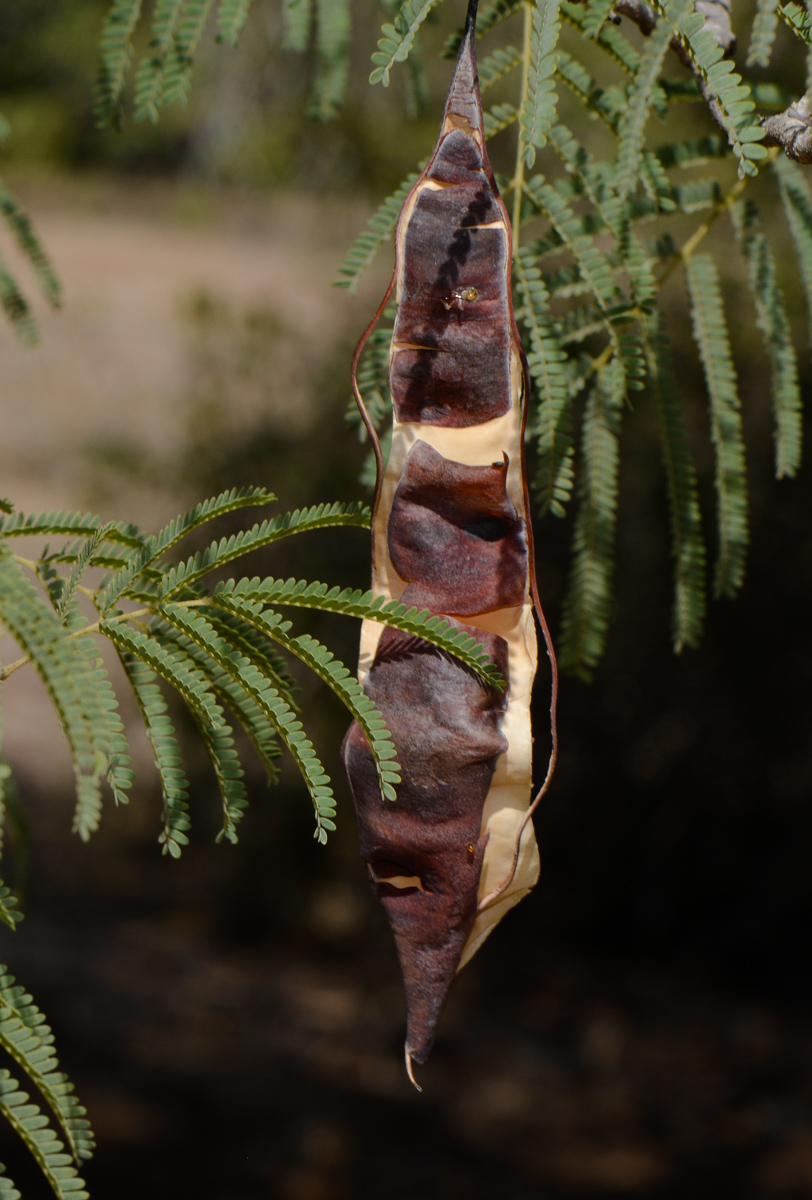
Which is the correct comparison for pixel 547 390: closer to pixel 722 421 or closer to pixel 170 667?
pixel 722 421

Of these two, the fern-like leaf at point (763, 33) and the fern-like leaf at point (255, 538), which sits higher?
the fern-like leaf at point (763, 33)

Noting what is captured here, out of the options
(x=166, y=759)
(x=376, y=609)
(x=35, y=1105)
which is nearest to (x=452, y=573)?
(x=376, y=609)

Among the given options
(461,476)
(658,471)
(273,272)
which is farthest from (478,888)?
(273,272)

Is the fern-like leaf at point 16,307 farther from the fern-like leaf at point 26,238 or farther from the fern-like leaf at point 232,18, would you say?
the fern-like leaf at point 232,18

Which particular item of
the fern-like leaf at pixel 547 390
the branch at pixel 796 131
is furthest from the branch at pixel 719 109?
the fern-like leaf at pixel 547 390

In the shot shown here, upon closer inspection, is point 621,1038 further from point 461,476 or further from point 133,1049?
point 461,476

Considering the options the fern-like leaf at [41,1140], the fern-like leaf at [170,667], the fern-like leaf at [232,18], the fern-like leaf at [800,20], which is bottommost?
the fern-like leaf at [41,1140]

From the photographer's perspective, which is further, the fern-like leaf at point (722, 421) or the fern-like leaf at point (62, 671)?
the fern-like leaf at point (722, 421)
